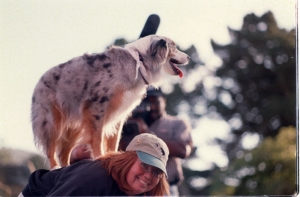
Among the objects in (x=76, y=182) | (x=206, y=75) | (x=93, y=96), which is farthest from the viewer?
(x=206, y=75)

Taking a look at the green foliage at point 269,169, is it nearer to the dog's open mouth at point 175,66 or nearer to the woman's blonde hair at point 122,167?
the woman's blonde hair at point 122,167

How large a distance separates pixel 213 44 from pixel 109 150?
840mm

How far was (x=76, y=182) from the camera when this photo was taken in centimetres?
214

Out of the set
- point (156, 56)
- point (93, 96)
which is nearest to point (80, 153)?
point (93, 96)

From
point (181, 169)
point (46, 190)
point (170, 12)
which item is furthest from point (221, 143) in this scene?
point (46, 190)

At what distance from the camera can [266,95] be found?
2574 millimetres

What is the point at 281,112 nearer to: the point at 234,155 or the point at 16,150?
the point at 234,155

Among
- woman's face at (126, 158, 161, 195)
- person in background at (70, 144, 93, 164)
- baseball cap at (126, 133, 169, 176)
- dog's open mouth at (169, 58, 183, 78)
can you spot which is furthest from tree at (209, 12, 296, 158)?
person in background at (70, 144, 93, 164)

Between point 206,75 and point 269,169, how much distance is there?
2.17 feet

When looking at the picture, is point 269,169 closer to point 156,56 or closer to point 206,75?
point 206,75

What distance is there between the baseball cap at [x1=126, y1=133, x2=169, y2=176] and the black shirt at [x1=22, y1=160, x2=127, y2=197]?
190mm

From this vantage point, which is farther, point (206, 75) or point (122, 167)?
point (206, 75)

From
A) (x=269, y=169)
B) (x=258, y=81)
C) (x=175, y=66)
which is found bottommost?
(x=269, y=169)

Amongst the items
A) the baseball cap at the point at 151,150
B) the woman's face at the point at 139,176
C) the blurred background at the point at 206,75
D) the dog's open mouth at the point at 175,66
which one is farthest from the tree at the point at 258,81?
the woman's face at the point at 139,176
